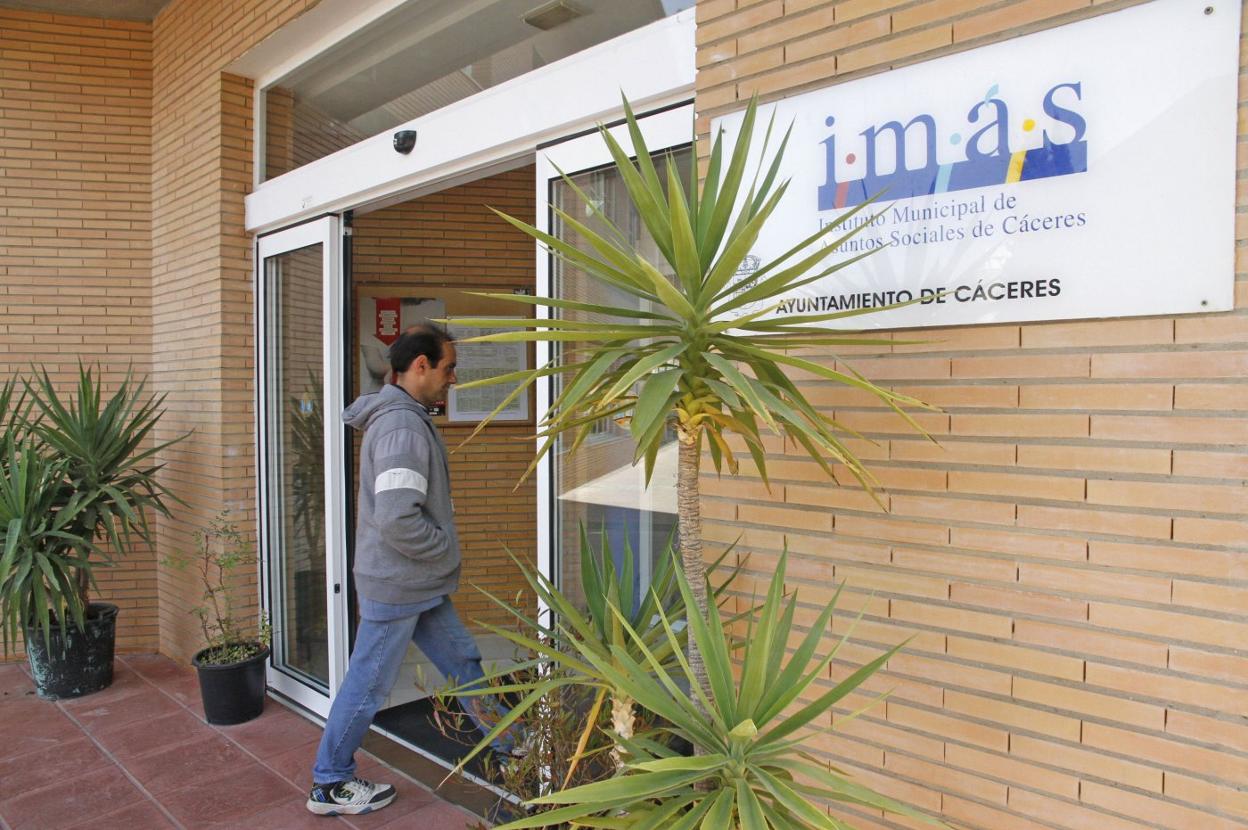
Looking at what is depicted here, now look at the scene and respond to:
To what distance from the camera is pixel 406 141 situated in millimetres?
3908

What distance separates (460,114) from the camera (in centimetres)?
368

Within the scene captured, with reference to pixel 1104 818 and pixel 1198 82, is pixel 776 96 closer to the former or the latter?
pixel 1198 82

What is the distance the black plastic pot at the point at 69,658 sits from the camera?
16.5 ft

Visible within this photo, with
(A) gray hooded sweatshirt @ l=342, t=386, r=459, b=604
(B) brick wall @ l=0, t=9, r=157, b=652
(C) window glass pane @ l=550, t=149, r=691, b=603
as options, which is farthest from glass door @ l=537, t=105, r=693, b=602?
(B) brick wall @ l=0, t=9, r=157, b=652

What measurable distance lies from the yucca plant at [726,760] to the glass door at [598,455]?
116cm

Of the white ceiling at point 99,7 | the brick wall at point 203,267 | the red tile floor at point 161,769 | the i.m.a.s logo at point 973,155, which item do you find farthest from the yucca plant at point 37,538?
the i.m.a.s logo at point 973,155

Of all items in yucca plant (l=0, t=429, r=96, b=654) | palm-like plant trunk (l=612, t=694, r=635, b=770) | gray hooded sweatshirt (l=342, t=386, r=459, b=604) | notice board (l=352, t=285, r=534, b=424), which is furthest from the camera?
notice board (l=352, t=285, r=534, b=424)

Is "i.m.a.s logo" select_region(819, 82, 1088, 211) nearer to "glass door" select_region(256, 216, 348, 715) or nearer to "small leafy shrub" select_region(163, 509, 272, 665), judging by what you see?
"glass door" select_region(256, 216, 348, 715)

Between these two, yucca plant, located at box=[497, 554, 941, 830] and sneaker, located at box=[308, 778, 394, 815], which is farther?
sneaker, located at box=[308, 778, 394, 815]

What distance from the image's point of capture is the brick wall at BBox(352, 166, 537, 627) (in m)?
6.20

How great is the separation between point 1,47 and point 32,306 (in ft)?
5.75

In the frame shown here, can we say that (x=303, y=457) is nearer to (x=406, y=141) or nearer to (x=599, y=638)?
(x=406, y=141)

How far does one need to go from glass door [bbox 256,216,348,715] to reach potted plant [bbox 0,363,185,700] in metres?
0.70

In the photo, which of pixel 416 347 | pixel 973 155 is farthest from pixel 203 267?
pixel 973 155
